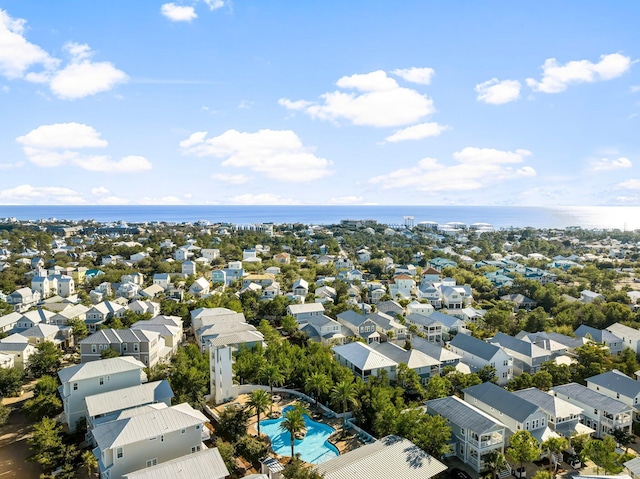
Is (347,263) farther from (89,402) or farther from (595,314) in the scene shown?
(89,402)

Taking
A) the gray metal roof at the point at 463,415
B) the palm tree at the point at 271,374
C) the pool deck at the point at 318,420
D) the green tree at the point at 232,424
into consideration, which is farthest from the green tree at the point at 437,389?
the green tree at the point at 232,424

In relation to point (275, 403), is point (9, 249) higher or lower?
higher

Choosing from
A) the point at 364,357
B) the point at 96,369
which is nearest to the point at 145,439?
the point at 96,369

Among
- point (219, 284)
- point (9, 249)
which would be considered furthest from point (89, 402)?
point (9, 249)

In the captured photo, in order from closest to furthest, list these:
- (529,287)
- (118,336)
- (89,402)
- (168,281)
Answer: (89,402)
(118,336)
(529,287)
(168,281)

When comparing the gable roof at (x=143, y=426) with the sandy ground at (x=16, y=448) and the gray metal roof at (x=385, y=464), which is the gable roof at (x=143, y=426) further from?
the gray metal roof at (x=385, y=464)

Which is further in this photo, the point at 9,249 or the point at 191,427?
the point at 9,249

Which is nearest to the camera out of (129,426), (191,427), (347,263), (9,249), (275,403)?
(129,426)

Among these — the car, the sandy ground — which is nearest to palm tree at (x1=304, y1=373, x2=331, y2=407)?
the car
